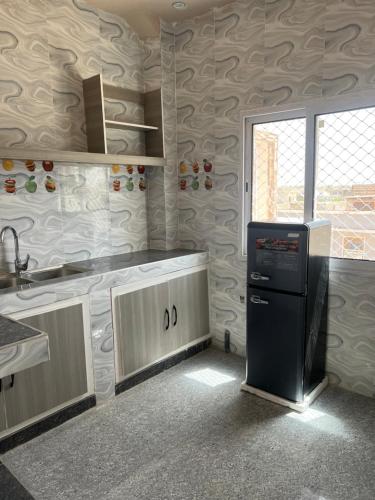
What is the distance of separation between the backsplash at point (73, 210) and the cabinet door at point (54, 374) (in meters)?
0.63

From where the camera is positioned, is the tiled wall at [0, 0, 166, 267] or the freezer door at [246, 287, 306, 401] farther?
the tiled wall at [0, 0, 166, 267]

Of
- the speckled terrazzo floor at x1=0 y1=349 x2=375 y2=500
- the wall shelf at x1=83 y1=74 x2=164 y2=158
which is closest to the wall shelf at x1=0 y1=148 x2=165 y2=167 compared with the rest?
the wall shelf at x1=83 y1=74 x2=164 y2=158

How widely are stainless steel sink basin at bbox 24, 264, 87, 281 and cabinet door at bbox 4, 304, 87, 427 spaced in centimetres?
44

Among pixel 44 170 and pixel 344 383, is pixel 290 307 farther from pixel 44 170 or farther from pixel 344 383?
pixel 44 170

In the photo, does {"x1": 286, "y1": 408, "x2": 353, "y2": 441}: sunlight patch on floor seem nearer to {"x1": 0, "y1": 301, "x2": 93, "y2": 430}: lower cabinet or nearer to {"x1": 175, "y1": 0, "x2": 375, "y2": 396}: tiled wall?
{"x1": 175, "y1": 0, "x2": 375, "y2": 396}: tiled wall

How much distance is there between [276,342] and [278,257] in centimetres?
60

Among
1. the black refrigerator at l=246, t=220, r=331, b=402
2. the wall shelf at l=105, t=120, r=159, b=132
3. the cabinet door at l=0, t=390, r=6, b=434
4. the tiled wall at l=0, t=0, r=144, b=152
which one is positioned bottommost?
the cabinet door at l=0, t=390, r=6, b=434

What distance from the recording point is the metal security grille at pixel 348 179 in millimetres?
2607

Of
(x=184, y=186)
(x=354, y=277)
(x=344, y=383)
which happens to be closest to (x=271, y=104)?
(x=184, y=186)

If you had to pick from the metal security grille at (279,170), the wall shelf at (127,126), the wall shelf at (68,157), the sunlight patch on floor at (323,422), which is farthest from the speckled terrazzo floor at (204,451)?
the wall shelf at (127,126)

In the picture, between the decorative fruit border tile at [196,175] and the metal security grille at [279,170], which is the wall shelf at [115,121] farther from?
the metal security grille at [279,170]

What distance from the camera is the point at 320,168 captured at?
2.83 m

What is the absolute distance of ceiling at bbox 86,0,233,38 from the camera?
9.78ft

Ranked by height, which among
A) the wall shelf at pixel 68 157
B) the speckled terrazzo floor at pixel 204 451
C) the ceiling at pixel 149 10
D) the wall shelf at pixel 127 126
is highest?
the ceiling at pixel 149 10
